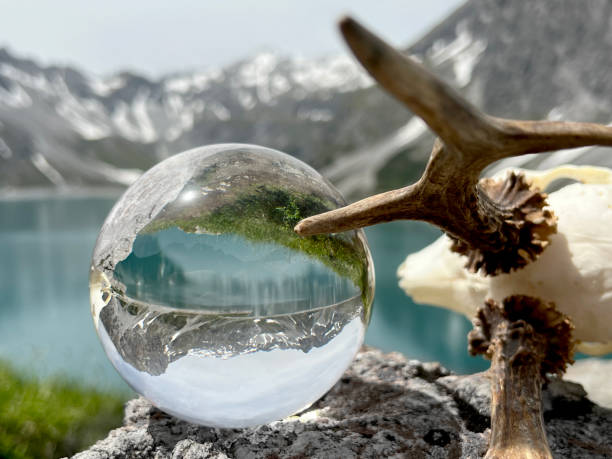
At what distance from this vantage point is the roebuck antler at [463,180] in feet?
2.88

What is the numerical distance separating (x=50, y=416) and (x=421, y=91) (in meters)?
2.59

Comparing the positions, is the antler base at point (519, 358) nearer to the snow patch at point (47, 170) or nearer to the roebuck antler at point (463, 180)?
the roebuck antler at point (463, 180)

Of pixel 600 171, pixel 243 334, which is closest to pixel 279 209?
pixel 243 334

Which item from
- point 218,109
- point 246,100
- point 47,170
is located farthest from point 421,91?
point 246,100

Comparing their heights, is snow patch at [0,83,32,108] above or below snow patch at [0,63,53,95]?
below

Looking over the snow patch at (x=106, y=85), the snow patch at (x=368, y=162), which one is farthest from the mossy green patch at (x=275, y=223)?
the snow patch at (x=106, y=85)

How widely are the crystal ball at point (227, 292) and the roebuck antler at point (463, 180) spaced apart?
14cm

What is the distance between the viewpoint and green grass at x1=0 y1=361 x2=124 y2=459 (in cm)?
227

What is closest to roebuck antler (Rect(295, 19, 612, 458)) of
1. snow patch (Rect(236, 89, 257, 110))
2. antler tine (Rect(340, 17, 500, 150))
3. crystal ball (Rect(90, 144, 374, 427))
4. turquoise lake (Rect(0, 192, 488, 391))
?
antler tine (Rect(340, 17, 500, 150))

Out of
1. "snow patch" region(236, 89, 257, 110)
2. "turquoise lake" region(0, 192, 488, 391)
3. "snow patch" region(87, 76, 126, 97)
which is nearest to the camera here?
"turquoise lake" region(0, 192, 488, 391)

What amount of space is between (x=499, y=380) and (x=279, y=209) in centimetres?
91

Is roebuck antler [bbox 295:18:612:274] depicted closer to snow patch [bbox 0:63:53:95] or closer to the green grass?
the green grass

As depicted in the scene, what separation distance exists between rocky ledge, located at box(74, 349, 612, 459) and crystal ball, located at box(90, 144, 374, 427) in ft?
0.32

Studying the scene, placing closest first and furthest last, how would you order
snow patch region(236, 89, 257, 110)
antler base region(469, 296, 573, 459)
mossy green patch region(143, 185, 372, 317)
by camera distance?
antler base region(469, 296, 573, 459) → mossy green patch region(143, 185, 372, 317) → snow patch region(236, 89, 257, 110)
